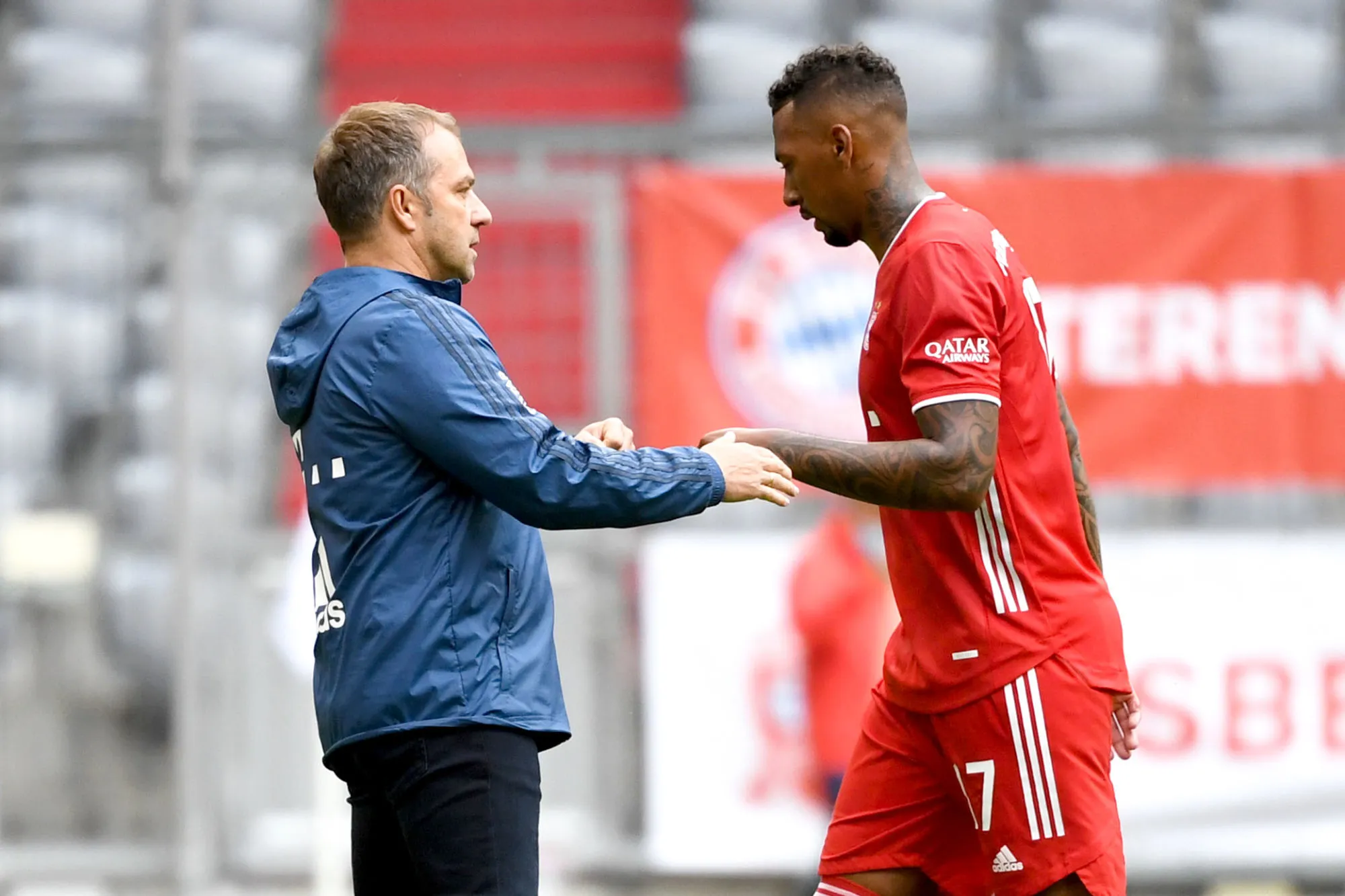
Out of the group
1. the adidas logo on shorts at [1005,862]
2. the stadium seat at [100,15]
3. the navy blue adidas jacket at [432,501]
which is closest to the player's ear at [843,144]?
the navy blue adidas jacket at [432,501]

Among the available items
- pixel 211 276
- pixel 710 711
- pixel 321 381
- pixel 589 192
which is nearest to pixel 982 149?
pixel 589 192

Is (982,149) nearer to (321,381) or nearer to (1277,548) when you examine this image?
(1277,548)

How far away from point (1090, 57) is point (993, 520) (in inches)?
222

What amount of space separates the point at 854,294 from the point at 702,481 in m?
4.40

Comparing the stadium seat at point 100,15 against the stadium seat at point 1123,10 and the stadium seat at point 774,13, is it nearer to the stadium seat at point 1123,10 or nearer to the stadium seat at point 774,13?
the stadium seat at point 774,13

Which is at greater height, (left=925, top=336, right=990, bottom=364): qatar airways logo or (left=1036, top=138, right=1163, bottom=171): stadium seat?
(left=1036, top=138, right=1163, bottom=171): stadium seat

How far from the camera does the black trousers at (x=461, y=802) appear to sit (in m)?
3.21

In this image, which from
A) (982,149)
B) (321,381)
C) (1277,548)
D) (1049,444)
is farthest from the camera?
(982,149)

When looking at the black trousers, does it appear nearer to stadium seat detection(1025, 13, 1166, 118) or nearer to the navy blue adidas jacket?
the navy blue adidas jacket

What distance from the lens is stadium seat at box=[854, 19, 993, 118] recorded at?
8.53m

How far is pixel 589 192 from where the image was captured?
25.5 ft

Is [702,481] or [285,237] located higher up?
[285,237]

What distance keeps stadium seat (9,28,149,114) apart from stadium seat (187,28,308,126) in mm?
323

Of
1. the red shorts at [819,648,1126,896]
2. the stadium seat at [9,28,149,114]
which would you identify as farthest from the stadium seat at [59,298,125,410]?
the red shorts at [819,648,1126,896]
